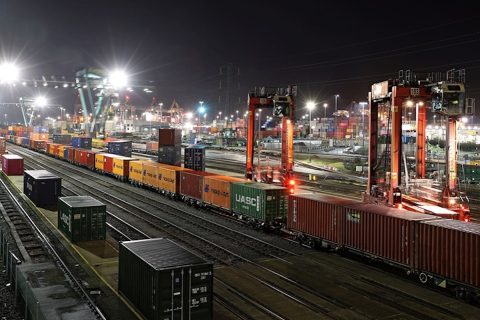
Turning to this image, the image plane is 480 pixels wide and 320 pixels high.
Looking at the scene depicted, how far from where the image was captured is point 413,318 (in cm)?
1588

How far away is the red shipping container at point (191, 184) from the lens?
36.9 m

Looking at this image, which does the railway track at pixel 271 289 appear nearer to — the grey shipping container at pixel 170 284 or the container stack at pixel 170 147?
the grey shipping container at pixel 170 284

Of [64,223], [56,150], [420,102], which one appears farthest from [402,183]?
[56,150]

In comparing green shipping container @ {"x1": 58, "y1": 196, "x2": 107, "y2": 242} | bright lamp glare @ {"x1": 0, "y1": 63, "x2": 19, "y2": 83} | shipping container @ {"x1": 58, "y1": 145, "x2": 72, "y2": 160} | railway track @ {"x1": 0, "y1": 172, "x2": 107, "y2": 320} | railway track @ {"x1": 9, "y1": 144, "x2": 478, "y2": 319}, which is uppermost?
bright lamp glare @ {"x1": 0, "y1": 63, "x2": 19, "y2": 83}

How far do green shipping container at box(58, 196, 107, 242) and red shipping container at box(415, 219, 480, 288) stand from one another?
17735mm

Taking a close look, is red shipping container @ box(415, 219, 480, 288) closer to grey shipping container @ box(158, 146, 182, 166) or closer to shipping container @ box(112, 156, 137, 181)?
grey shipping container @ box(158, 146, 182, 166)

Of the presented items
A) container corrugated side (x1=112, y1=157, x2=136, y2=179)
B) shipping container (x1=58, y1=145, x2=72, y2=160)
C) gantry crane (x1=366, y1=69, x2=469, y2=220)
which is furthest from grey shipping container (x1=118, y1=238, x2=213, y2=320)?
shipping container (x1=58, y1=145, x2=72, y2=160)

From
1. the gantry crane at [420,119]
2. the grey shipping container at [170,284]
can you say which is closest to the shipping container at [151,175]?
the gantry crane at [420,119]

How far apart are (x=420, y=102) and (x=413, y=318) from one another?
15.4 m

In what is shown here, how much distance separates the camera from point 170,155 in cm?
5525

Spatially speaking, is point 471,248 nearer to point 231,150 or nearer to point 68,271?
point 68,271

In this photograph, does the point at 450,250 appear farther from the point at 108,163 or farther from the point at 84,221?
the point at 108,163

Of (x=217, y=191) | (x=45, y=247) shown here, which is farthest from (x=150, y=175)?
(x=45, y=247)

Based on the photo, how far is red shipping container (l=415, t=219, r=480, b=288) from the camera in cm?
1678
